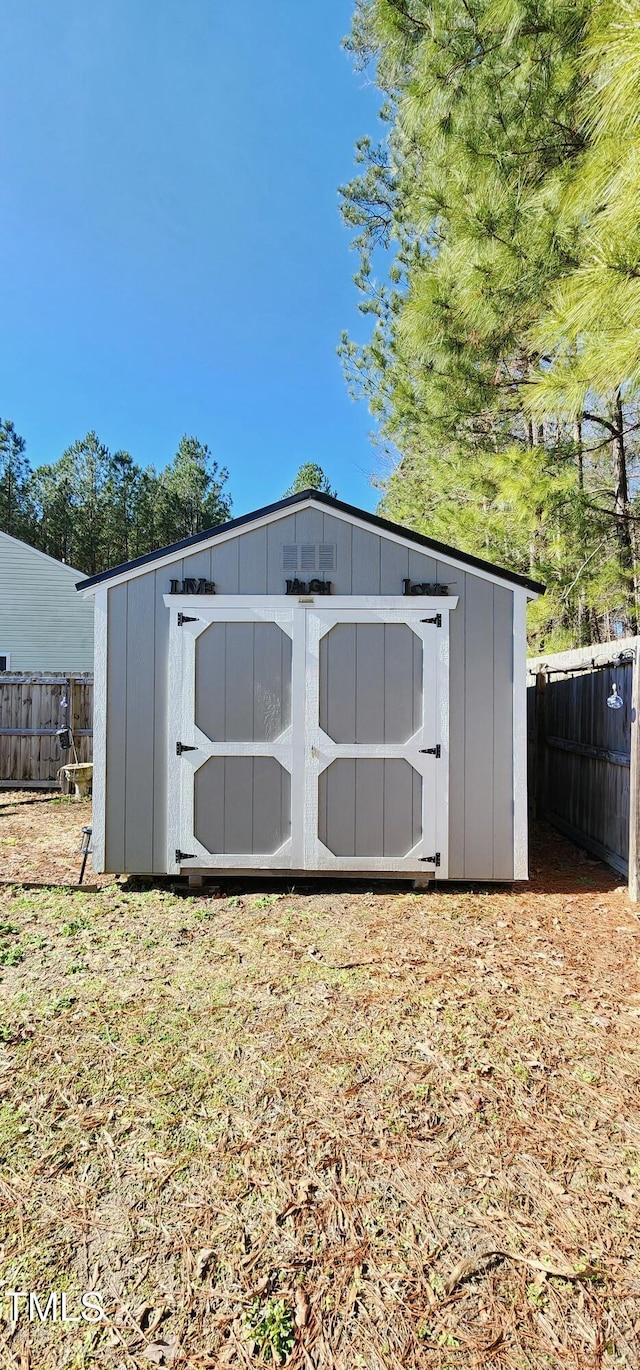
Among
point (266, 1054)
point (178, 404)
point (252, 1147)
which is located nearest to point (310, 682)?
point (266, 1054)

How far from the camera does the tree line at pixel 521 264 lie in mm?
2506

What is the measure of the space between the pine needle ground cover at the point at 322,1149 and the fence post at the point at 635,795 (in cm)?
76

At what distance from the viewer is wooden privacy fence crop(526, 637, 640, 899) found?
4449mm

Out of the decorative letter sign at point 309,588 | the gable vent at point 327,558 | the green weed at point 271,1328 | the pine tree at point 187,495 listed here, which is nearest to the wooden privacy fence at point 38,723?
the decorative letter sign at point 309,588

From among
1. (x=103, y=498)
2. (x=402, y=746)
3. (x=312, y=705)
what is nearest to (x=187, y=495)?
(x=103, y=498)

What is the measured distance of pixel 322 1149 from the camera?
6.14 feet

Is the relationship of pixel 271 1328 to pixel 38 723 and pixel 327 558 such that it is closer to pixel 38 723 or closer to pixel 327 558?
pixel 327 558

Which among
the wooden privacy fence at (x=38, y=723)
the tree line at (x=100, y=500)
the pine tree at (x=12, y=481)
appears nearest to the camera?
the wooden privacy fence at (x=38, y=723)

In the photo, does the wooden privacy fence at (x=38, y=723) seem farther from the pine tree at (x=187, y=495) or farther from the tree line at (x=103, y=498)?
the pine tree at (x=187, y=495)

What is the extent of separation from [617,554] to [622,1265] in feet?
17.3

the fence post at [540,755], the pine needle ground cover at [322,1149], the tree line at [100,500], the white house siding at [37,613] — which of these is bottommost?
the pine needle ground cover at [322,1149]

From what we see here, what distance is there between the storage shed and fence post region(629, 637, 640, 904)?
769mm

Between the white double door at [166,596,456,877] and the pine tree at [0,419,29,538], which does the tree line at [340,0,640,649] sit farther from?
the pine tree at [0,419,29,538]

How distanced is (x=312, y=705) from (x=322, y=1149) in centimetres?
291
